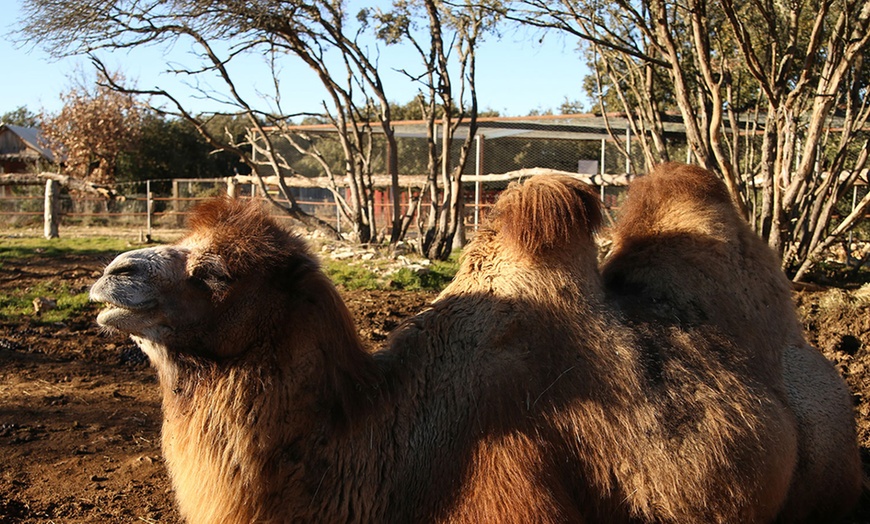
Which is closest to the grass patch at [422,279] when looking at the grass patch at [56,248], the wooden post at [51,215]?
the grass patch at [56,248]

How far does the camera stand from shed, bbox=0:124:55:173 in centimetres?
5220

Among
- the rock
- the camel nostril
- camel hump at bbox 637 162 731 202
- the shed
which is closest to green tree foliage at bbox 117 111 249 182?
the shed

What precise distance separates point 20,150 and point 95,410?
60.5 metres

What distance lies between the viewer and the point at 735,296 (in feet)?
12.4

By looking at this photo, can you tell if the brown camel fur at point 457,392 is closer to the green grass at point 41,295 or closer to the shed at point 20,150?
the green grass at point 41,295

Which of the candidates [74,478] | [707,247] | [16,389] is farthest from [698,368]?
[16,389]

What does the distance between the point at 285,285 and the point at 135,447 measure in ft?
9.58

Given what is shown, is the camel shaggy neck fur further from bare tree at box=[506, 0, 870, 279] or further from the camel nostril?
bare tree at box=[506, 0, 870, 279]

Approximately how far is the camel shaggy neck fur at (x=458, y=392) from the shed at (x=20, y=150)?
5016 cm

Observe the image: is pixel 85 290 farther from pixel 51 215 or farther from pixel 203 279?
pixel 51 215

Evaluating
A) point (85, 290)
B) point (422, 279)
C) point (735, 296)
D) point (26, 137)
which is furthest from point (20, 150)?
point (735, 296)

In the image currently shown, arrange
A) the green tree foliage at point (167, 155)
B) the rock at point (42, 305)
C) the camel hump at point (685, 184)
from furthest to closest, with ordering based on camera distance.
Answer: the green tree foliage at point (167, 155), the rock at point (42, 305), the camel hump at point (685, 184)

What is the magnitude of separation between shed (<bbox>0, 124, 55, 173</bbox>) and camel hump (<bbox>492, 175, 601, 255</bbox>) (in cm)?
5014

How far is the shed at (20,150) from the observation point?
52203 mm
